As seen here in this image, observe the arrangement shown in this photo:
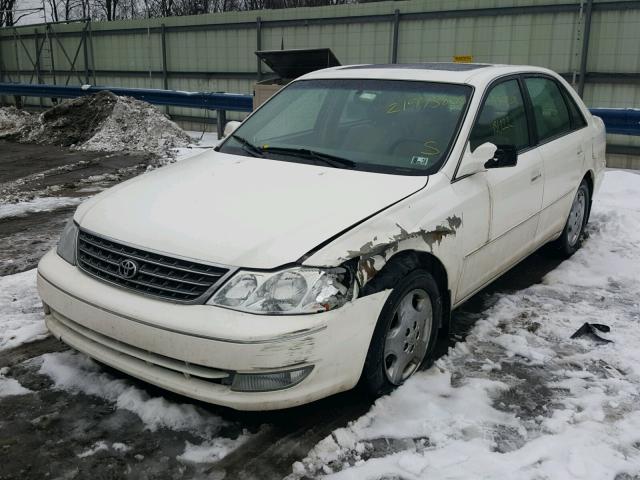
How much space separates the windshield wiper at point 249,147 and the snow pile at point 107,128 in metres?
7.30

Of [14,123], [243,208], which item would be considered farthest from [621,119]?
[14,123]

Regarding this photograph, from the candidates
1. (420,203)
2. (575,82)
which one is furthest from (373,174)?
(575,82)

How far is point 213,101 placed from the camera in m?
12.9

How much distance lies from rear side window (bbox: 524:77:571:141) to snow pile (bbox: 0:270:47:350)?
3758 mm

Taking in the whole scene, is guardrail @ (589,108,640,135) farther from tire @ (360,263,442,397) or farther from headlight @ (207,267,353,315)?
headlight @ (207,267,353,315)

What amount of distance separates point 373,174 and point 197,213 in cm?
103

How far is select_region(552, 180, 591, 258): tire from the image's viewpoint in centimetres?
551

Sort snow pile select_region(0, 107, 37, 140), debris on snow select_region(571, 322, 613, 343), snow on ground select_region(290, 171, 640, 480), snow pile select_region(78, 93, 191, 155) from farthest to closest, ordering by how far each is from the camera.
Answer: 1. snow pile select_region(0, 107, 37, 140)
2. snow pile select_region(78, 93, 191, 155)
3. debris on snow select_region(571, 322, 613, 343)
4. snow on ground select_region(290, 171, 640, 480)

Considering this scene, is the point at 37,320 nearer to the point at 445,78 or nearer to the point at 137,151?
the point at 445,78

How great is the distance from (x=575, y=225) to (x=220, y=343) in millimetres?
4100

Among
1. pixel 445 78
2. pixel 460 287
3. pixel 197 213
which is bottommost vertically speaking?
pixel 460 287

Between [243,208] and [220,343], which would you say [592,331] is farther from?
[220,343]

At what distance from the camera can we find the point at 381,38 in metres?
13.2

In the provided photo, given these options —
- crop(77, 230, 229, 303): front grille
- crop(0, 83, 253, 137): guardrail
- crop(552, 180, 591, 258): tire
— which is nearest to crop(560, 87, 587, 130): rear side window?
crop(552, 180, 591, 258): tire
